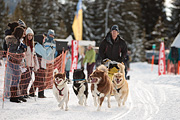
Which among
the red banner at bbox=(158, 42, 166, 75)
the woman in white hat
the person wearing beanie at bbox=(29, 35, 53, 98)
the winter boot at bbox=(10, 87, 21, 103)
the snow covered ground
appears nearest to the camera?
the snow covered ground

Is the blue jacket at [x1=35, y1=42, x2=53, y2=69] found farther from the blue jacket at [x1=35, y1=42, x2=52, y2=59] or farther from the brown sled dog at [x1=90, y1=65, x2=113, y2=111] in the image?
the brown sled dog at [x1=90, y1=65, x2=113, y2=111]

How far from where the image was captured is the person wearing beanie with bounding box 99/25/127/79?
7.38 m

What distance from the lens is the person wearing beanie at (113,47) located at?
7383 millimetres

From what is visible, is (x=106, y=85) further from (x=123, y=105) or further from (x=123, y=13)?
(x=123, y=13)

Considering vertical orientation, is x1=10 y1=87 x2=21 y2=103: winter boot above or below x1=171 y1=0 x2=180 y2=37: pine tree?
below

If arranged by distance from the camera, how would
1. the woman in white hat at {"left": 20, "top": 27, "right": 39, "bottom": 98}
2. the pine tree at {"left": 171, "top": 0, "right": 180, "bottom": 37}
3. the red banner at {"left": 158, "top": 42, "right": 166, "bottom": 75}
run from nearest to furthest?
the woman in white hat at {"left": 20, "top": 27, "right": 39, "bottom": 98} < the red banner at {"left": 158, "top": 42, "right": 166, "bottom": 75} < the pine tree at {"left": 171, "top": 0, "right": 180, "bottom": 37}

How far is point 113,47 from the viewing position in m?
7.38

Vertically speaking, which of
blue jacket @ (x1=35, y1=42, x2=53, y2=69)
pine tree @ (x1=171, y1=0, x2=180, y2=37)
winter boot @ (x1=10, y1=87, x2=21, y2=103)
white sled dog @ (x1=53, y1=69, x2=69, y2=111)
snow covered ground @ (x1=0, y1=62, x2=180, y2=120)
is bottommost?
snow covered ground @ (x1=0, y1=62, x2=180, y2=120)

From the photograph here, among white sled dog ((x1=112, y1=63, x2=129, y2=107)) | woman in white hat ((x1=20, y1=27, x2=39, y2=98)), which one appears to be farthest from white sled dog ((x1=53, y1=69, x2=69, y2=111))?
woman in white hat ((x1=20, y1=27, x2=39, y2=98))

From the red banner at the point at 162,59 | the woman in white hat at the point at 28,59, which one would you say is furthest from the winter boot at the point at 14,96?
the red banner at the point at 162,59

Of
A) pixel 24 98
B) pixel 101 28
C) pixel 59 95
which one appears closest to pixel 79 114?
pixel 59 95

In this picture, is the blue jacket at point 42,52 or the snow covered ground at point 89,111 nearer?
the snow covered ground at point 89,111

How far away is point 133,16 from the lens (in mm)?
53844

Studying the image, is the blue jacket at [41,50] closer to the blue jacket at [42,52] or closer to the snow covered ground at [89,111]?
the blue jacket at [42,52]
